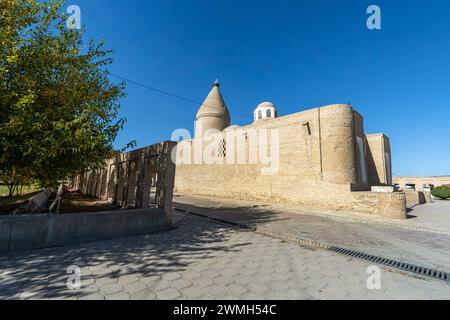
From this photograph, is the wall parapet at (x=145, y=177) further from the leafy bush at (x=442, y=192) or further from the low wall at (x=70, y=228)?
the leafy bush at (x=442, y=192)

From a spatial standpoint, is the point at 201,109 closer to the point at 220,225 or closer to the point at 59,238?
the point at 220,225

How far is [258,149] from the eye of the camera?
691 inches

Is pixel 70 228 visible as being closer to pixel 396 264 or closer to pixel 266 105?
pixel 396 264

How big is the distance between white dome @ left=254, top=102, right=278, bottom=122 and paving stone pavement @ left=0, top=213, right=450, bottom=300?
2580 cm

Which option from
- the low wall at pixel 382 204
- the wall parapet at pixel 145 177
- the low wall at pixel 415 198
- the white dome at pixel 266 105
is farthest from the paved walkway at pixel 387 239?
the white dome at pixel 266 105

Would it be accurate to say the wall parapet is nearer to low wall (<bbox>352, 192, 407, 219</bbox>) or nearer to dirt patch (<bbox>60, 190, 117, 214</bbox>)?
dirt patch (<bbox>60, 190, 117, 214</bbox>)

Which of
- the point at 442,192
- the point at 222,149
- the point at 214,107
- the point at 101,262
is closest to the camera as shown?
the point at 101,262

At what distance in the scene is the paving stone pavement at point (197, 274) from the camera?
2969 mm

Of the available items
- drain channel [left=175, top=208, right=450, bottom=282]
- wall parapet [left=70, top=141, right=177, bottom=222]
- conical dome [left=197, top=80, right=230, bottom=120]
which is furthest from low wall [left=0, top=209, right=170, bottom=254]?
conical dome [left=197, top=80, right=230, bottom=120]

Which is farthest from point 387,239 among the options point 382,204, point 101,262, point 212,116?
point 212,116

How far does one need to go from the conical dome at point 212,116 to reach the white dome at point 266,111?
4.86 meters

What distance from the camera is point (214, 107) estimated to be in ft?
90.0

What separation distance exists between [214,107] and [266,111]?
7410 millimetres
